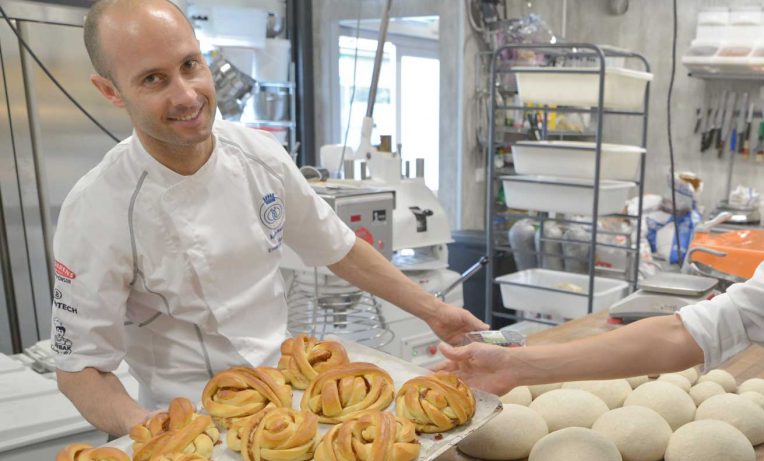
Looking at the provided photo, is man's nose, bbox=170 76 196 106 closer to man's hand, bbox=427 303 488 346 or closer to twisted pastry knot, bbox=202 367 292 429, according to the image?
twisted pastry knot, bbox=202 367 292 429

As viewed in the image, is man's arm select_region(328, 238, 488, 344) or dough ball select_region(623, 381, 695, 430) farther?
man's arm select_region(328, 238, 488, 344)

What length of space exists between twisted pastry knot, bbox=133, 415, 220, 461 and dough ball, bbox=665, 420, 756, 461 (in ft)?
2.43

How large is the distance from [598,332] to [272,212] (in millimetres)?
940

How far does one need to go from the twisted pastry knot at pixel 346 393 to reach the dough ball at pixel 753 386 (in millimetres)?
738

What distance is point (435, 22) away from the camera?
16.0ft

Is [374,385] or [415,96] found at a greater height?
[415,96]

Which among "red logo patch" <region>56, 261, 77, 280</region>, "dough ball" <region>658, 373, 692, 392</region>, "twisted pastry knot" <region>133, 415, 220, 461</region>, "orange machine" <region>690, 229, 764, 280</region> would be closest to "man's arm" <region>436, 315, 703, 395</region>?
"dough ball" <region>658, 373, 692, 392</region>

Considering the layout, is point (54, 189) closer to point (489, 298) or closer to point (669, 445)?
point (489, 298)

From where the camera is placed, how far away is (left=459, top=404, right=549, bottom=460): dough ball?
3.73ft

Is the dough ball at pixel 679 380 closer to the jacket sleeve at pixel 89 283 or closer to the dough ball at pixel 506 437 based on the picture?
the dough ball at pixel 506 437

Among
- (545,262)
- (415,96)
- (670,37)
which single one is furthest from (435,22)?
(545,262)

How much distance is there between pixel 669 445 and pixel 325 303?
1.36 meters

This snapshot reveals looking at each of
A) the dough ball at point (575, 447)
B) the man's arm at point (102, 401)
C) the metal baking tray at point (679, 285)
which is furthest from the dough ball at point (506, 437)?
the metal baking tray at point (679, 285)

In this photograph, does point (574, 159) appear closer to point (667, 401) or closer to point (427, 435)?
point (667, 401)
